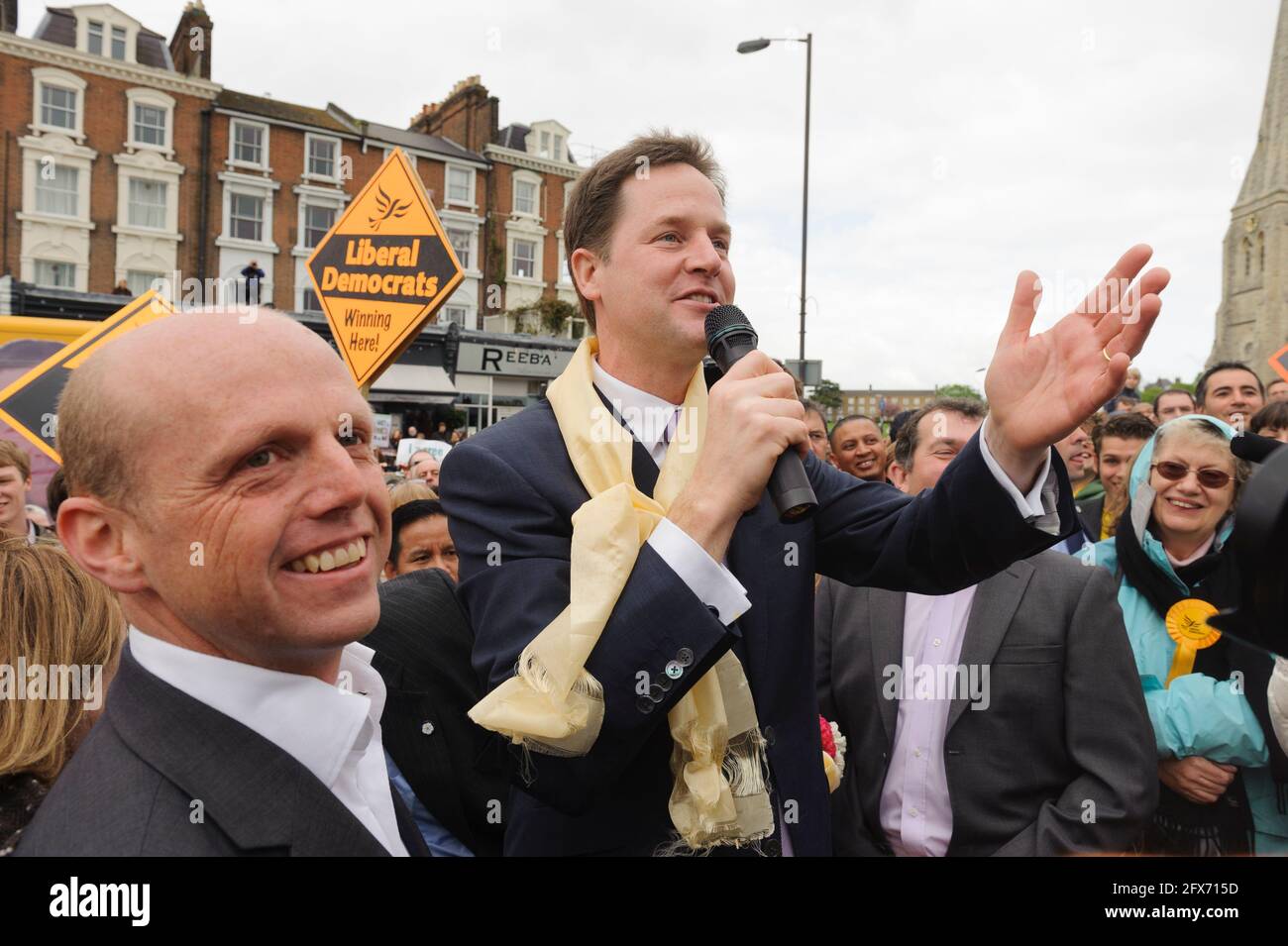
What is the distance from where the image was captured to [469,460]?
180 cm

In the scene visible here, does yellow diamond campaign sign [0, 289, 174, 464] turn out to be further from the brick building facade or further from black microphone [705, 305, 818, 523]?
the brick building facade

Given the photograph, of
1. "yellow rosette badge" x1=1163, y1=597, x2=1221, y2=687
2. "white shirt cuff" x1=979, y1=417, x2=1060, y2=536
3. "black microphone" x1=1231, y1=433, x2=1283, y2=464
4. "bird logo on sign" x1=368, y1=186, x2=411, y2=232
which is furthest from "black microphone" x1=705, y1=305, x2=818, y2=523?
"bird logo on sign" x1=368, y1=186, x2=411, y2=232

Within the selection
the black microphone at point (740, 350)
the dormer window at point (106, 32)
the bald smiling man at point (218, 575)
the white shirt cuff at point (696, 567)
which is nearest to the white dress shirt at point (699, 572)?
the white shirt cuff at point (696, 567)

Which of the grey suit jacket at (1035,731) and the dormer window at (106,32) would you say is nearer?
the grey suit jacket at (1035,731)

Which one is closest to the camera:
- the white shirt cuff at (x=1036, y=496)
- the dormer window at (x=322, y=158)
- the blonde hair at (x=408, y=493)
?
the white shirt cuff at (x=1036, y=496)

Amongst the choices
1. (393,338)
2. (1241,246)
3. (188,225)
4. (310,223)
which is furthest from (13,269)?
(1241,246)

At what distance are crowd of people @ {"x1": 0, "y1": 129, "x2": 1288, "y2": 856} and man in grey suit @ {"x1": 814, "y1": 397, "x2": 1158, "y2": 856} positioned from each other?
0.01 m

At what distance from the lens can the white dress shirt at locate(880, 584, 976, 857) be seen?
2643 mm

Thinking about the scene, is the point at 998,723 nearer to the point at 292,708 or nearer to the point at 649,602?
the point at 649,602

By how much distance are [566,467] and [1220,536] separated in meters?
2.78

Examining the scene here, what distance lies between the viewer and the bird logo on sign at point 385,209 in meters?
5.05

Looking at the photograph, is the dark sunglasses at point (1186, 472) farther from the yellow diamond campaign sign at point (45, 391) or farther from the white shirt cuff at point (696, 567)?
the yellow diamond campaign sign at point (45, 391)

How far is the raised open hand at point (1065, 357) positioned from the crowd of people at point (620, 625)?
10 mm

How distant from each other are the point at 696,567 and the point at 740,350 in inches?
22.4
